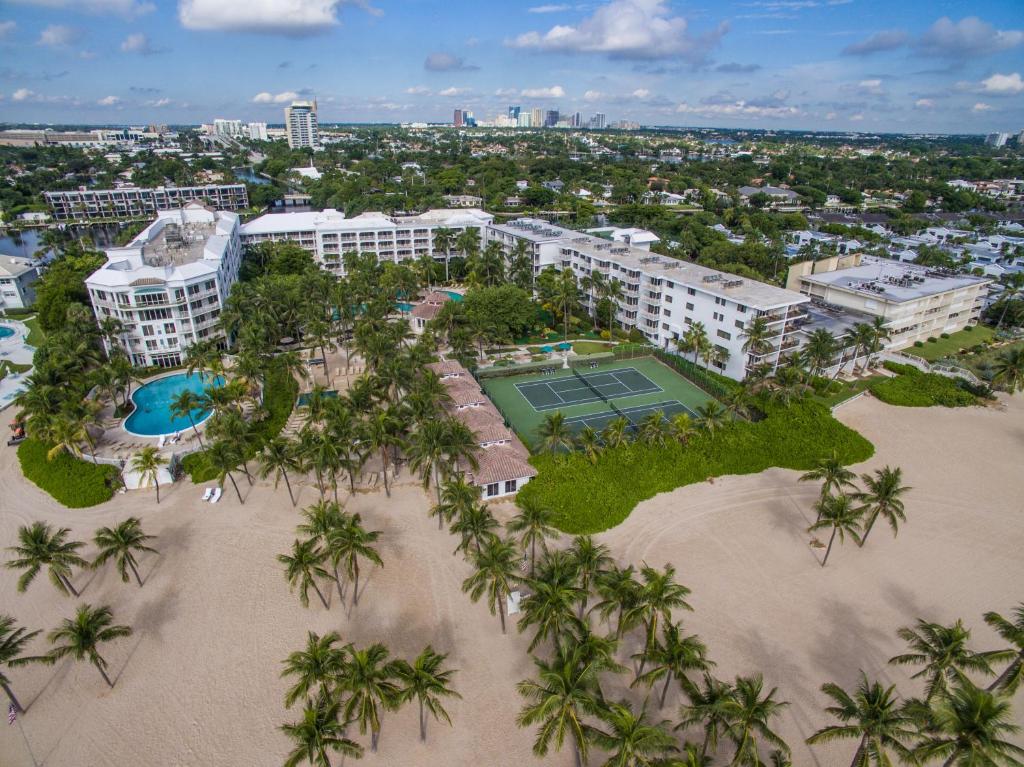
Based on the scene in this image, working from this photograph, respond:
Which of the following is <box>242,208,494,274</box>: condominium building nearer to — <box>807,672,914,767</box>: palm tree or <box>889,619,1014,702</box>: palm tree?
<box>889,619,1014,702</box>: palm tree

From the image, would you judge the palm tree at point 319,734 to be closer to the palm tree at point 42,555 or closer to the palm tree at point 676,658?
the palm tree at point 676,658

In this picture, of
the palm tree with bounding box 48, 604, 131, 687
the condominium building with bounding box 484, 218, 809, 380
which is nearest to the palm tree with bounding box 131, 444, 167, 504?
the palm tree with bounding box 48, 604, 131, 687

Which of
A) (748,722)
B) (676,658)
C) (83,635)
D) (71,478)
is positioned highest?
(748,722)

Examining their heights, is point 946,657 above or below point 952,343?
above

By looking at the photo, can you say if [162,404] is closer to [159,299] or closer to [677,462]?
[159,299]

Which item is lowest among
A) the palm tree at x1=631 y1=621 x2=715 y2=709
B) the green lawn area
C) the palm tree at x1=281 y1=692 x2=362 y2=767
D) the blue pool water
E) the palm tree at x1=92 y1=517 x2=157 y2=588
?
the blue pool water

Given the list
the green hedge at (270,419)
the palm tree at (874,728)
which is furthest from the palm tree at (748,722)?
the green hedge at (270,419)

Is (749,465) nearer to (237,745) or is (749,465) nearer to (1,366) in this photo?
(237,745)

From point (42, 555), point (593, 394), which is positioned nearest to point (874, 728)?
point (42, 555)
